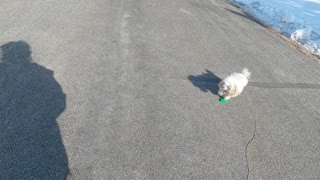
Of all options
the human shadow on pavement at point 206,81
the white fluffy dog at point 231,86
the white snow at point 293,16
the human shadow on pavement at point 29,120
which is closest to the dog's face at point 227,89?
the white fluffy dog at point 231,86

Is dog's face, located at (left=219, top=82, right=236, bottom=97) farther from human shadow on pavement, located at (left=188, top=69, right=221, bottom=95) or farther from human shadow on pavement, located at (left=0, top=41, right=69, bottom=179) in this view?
human shadow on pavement, located at (left=0, top=41, right=69, bottom=179)

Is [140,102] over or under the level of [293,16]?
over

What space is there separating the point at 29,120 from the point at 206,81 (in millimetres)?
4076

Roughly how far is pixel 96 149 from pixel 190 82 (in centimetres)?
325

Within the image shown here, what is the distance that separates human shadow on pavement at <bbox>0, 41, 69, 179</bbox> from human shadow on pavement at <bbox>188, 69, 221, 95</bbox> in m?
2.99

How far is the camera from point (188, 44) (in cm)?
1030

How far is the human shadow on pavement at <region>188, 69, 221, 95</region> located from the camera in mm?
7887

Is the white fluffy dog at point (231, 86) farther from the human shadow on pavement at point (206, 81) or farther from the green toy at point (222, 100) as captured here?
the human shadow on pavement at point (206, 81)

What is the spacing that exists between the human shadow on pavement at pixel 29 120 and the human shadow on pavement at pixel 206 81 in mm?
2993

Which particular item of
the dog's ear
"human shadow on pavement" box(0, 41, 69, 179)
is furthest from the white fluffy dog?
"human shadow on pavement" box(0, 41, 69, 179)

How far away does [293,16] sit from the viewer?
1586 cm

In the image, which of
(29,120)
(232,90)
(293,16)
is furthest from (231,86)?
(293,16)

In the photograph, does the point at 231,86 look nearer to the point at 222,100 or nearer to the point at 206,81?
the point at 222,100

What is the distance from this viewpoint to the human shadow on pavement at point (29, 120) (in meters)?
4.89
